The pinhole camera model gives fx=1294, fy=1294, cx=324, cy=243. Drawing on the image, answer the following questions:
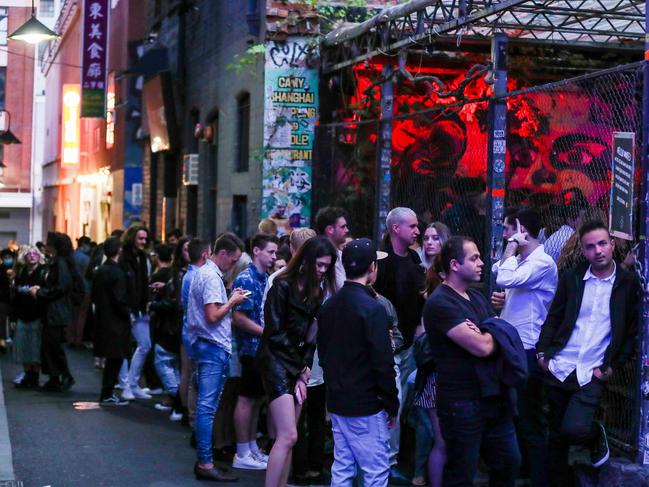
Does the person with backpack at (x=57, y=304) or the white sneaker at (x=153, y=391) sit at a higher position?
the person with backpack at (x=57, y=304)

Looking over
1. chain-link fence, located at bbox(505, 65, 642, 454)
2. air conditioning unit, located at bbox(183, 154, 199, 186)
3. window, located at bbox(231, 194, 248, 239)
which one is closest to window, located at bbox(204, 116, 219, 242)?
air conditioning unit, located at bbox(183, 154, 199, 186)

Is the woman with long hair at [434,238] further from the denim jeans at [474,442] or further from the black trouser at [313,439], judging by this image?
the denim jeans at [474,442]

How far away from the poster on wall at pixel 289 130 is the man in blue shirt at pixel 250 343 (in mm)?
7710

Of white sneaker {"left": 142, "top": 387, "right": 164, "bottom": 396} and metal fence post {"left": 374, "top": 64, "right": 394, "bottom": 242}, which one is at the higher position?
metal fence post {"left": 374, "top": 64, "right": 394, "bottom": 242}

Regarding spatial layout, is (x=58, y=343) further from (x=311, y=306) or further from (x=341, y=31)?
(x=311, y=306)

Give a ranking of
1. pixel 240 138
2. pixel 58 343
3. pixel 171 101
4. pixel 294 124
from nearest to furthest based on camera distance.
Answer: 1. pixel 58 343
2. pixel 294 124
3. pixel 240 138
4. pixel 171 101

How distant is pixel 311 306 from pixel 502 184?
3010mm

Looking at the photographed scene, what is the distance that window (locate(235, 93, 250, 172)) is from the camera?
19.9 meters

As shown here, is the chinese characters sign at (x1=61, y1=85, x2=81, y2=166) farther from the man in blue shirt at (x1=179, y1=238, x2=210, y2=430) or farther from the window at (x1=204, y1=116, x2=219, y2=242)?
the man in blue shirt at (x1=179, y1=238, x2=210, y2=430)

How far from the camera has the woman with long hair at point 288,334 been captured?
825 centimetres

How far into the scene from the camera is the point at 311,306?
328 inches

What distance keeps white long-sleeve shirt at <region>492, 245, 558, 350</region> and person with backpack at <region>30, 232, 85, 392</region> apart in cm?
737

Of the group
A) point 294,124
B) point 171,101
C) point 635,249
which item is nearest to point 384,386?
point 635,249

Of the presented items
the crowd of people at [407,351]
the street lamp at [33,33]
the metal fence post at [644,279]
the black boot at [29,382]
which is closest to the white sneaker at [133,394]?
the black boot at [29,382]
